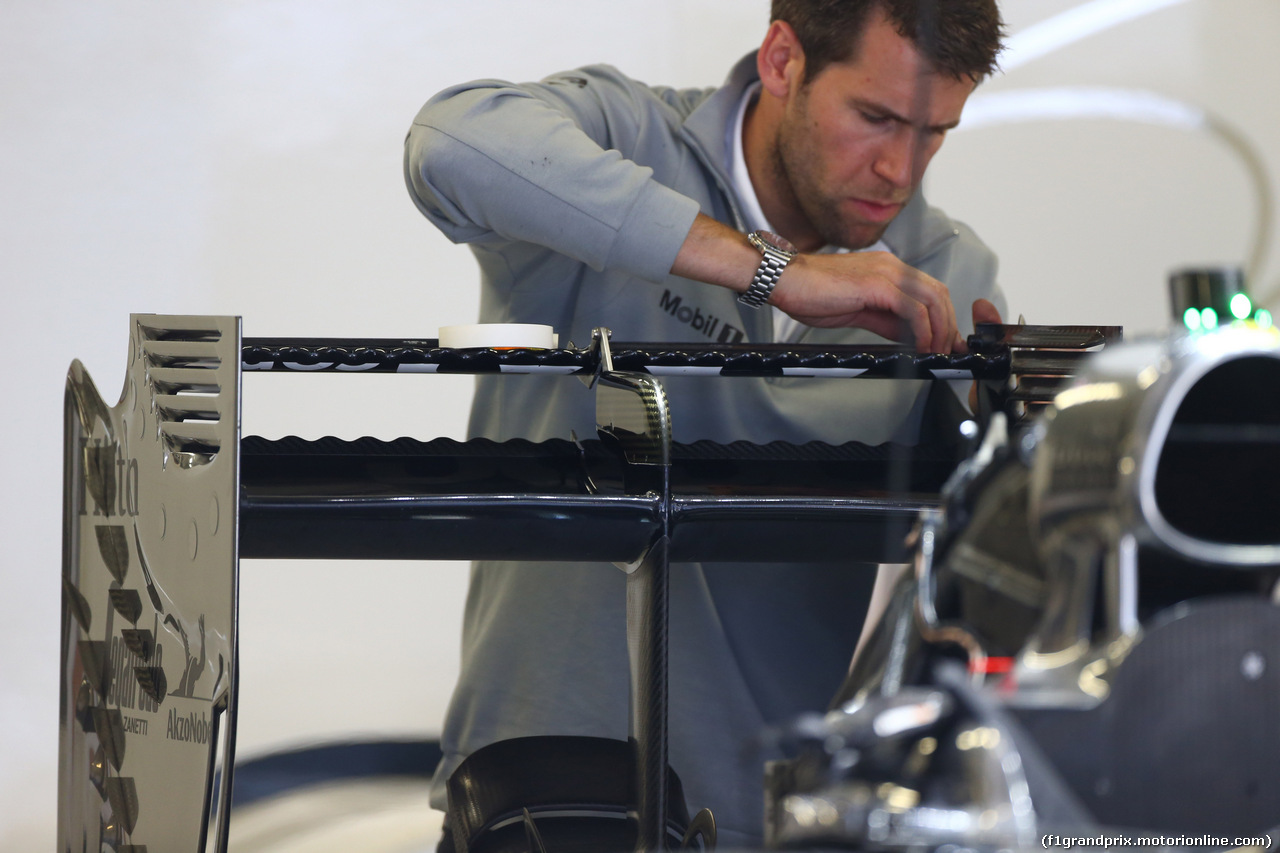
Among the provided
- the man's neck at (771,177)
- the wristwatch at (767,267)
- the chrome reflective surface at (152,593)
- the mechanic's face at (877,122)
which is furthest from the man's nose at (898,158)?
the man's neck at (771,177)

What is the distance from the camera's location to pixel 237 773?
1.73m

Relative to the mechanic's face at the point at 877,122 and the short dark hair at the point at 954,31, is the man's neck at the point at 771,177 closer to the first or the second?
the mechanic's face at the point at 877,122

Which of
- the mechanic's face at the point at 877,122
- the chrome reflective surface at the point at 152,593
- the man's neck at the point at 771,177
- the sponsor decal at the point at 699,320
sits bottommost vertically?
the chrome reflective surface at the point at 152,593

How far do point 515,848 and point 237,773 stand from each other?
1130mm

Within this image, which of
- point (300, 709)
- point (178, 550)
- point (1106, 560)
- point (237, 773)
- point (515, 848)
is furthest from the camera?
point (300, 709)

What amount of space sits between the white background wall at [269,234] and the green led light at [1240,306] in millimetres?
1855

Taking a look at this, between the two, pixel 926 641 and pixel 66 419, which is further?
pixel 66 419

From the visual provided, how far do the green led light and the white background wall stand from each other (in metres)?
1.85

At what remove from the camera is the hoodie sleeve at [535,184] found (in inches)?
31.6

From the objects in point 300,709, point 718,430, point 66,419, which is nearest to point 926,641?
point 66,419

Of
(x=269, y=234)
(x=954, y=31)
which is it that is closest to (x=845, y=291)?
(x=954, y=31)

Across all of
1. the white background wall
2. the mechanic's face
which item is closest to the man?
the mechanic's face

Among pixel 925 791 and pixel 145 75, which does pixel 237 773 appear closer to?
pixel 145 75

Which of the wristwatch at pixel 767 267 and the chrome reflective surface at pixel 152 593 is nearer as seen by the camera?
the chrome reflective surface at pixel 152 593
